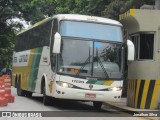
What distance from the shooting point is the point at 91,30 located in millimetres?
16266

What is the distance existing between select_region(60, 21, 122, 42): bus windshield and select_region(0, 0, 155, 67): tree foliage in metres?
6.52

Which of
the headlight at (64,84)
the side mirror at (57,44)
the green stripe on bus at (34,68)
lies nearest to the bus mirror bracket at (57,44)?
the side mirror at (57,44)

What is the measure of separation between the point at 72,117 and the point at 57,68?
236cm

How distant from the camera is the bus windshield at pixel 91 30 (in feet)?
52.6

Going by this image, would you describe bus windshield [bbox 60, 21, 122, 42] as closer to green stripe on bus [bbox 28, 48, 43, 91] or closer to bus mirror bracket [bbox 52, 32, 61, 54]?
bus mirror bracket [bbox 52, 32, 61, 54]

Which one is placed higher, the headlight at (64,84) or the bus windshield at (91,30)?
the bus windshield at (91,30)

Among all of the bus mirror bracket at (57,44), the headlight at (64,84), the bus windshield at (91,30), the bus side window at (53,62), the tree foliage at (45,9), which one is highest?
the tree foliage at (45,9)

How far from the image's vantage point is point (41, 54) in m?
19.1

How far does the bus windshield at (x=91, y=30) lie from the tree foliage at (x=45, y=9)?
6518mm

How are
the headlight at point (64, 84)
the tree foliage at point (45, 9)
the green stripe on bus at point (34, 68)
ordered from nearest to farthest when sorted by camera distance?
the headlight at point (64, 84) < the green stripe on bus at point (34, 68) < the tree foliage at point (45, 9)

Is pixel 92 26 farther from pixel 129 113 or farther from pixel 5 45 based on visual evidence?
pixel 5 45

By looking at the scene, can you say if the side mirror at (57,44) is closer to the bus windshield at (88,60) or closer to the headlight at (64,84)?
the bus windshield at (88,60)

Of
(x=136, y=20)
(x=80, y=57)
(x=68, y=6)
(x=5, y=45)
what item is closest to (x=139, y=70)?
(x=136, y=20)

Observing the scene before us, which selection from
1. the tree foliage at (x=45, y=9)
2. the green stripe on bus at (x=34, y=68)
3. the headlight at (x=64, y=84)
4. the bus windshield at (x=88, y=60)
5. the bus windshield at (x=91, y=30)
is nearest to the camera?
the headlight at (x=64, y=84)
